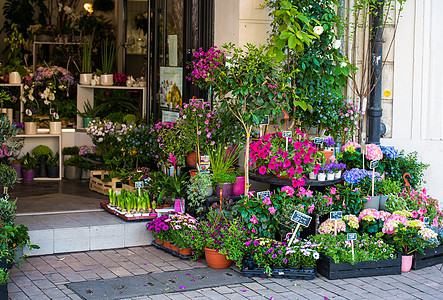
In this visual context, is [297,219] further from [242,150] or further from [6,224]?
[6,224]

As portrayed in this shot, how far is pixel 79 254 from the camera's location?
22.0 ft

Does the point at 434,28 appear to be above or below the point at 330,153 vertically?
above

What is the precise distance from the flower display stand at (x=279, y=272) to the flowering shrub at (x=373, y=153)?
1.51 meters

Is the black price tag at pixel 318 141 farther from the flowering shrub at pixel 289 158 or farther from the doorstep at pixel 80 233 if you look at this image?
the doorstep at pixel 80 233

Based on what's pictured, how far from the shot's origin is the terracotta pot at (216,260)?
6.19 m

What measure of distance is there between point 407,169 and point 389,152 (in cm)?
38

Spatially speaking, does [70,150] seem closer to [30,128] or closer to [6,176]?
[30,128]

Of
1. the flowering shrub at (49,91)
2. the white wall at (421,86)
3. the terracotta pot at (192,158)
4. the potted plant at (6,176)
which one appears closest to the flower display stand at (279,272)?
the terracotta pot at (192,158)

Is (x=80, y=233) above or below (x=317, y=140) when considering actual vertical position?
below

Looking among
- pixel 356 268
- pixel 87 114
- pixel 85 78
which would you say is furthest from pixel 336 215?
pixel 85 78

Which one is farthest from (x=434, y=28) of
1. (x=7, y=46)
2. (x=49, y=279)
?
(x=7, y=46)

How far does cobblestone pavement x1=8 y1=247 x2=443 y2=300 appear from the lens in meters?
5.52

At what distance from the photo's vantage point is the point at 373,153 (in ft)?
22.4

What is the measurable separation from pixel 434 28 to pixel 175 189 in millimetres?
3752
